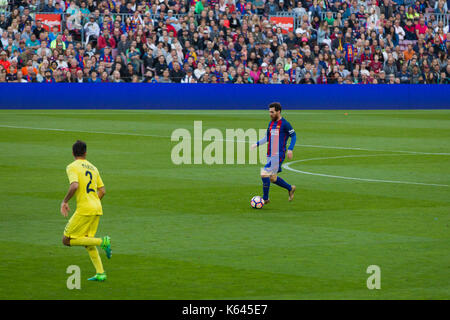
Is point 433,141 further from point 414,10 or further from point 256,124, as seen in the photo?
point 414,10

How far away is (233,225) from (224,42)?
29.0 m

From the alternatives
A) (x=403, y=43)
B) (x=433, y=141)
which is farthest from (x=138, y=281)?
(x=403, y=43)

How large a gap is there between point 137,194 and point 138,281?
6158 millimetres

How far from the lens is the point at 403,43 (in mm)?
44844

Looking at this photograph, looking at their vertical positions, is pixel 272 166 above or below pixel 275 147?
below

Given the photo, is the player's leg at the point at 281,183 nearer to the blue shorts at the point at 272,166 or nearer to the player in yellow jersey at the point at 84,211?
the blue shorts at the point at 272,166

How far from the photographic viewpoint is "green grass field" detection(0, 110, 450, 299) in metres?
8.84

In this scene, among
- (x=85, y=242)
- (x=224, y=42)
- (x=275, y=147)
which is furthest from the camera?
(x=224, y=42)

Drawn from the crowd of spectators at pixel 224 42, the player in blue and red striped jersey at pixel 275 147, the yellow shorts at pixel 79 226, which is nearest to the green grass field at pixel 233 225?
the player in blue and red striped jersey at pixel 275 147

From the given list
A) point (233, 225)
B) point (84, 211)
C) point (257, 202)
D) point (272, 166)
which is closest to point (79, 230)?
point (84, 211)

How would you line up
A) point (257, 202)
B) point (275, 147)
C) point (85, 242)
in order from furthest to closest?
point (275, 147), point (257, 202), point (85, 242)

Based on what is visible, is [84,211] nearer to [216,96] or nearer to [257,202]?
[257,202]

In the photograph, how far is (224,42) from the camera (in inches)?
1598

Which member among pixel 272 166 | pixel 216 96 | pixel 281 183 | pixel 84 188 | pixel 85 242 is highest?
pixel 84 188
